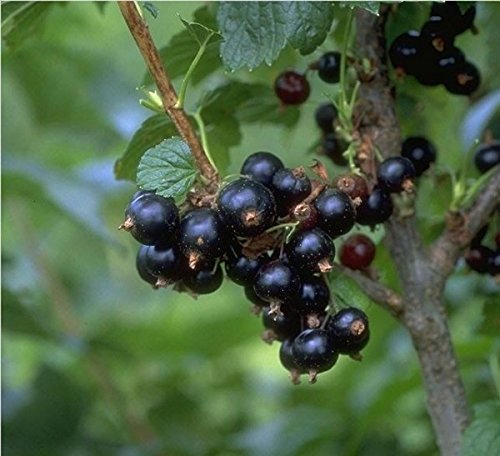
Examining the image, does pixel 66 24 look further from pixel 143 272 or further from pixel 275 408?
pixel 143 272

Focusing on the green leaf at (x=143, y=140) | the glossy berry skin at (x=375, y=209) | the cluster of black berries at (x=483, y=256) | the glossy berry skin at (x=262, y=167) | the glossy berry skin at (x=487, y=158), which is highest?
the glossy berry skin at (x=487, y=158)

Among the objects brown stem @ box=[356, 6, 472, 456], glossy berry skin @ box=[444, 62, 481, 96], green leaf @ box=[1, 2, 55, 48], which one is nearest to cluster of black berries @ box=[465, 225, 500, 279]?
brown stem @ box=[356, 6, 472, 456]

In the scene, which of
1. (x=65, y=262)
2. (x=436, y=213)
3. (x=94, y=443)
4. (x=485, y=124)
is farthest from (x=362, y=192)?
(x=65, y=262)

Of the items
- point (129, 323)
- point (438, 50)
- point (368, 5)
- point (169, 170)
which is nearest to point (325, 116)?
point (438, 50)

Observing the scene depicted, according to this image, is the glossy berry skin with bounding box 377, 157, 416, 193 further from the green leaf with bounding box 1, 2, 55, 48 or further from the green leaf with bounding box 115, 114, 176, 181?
the green leaf with bounding box 1, 2, 55, 48

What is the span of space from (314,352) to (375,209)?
22 centimetres

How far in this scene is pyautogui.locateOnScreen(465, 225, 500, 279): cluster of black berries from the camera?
4.58ft

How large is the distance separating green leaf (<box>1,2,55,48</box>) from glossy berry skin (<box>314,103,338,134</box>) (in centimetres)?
40

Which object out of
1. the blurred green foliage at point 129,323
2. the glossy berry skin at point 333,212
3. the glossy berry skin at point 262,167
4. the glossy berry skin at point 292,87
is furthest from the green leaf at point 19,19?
the glossy berry skin at point 333,212

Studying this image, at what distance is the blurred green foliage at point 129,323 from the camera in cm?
188

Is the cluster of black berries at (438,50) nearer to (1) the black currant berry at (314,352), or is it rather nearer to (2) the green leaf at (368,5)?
(2) the green leaf at (368,5)

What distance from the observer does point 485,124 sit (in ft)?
5.75

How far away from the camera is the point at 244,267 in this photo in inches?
43.1

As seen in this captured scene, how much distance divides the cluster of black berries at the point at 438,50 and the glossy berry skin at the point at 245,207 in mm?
391
